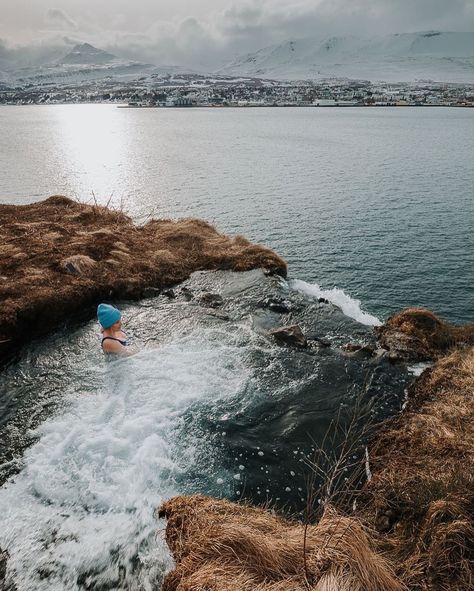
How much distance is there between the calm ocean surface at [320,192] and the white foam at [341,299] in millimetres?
1005

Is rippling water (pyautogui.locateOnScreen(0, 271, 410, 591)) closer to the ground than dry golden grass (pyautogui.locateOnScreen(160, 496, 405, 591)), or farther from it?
closer to the ground

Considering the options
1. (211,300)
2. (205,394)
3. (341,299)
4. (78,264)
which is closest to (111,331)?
(205,394)

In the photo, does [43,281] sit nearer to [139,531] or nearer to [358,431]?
[139,531]

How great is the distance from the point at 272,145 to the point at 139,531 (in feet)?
362

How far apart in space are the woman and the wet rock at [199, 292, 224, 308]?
22.4 ft

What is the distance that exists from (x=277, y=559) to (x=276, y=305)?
17728 mm

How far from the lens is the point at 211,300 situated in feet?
84.2

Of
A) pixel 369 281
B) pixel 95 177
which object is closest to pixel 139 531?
pixel 369 281

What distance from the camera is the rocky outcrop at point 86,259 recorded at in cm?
2259

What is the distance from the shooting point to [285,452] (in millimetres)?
14398

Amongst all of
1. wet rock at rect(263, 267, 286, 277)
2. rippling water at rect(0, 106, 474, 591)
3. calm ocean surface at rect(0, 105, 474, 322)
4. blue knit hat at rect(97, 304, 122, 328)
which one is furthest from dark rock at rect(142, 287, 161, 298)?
calm ocean surface at rect(0, 105, 474, 322)

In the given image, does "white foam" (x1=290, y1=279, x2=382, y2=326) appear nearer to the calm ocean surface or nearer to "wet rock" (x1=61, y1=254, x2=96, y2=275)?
the calm ocean surface

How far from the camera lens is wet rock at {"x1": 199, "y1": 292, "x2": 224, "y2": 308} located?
2514cm

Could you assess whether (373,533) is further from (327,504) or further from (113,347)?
(113,347)
